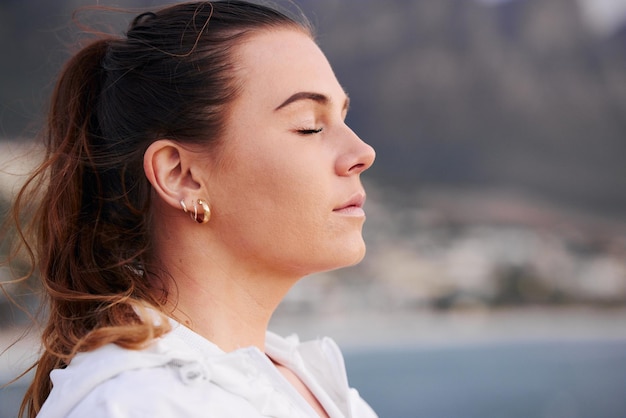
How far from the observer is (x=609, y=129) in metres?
8.46

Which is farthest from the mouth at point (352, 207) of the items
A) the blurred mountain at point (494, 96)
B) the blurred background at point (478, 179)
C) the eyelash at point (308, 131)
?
the blurred mountain at point (494, 96)

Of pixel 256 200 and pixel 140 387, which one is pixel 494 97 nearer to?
pixel 256 200

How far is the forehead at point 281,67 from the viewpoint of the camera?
1.02 meters

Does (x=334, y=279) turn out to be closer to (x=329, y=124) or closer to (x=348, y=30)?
(x=348, y=30)

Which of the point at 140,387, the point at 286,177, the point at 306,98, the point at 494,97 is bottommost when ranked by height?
the point at 140,387

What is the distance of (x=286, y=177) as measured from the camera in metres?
0.98

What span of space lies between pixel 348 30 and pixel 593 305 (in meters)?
3.70

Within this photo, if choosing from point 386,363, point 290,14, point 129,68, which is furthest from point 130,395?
point 386,363

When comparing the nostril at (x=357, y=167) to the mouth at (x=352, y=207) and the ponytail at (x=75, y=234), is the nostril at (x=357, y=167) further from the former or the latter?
the ponytail at (x=75, y=234)

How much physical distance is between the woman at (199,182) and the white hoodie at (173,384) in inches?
1.5

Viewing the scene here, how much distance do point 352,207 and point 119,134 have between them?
349mm

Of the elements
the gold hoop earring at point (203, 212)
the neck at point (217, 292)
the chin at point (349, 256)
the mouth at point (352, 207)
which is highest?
the mouth at point (352, 207)

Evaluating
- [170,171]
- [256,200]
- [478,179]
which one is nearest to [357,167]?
[256,200]

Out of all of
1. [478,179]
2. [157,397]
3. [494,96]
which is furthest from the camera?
[494,96]
